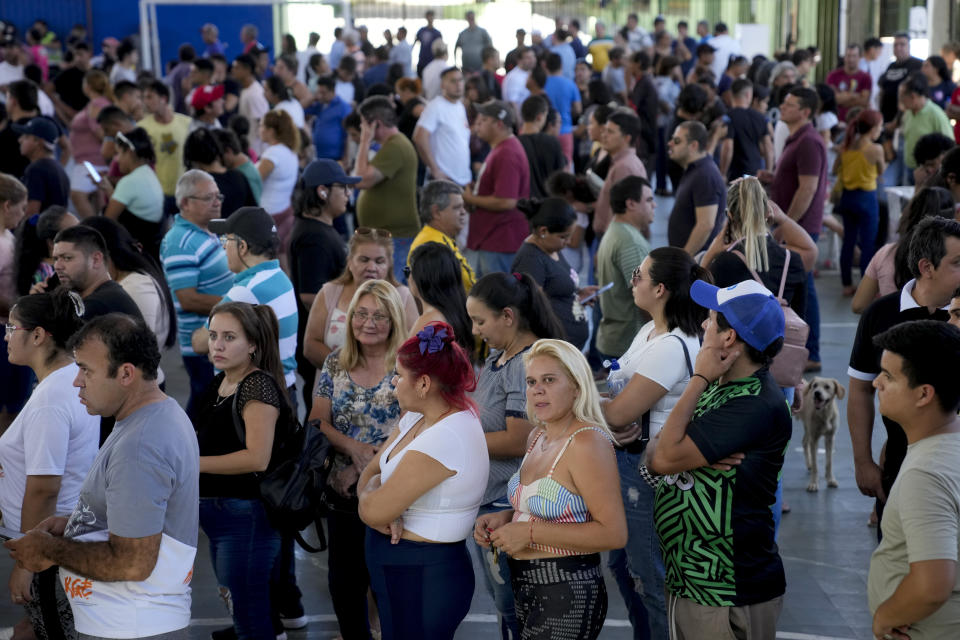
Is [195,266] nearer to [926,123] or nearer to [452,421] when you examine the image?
[452,421]

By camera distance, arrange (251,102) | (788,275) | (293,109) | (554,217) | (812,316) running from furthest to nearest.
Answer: (251,102) → (293,109) → (812,316) → (554,217) → (788,275)

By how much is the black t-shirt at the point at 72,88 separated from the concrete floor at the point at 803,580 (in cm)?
921

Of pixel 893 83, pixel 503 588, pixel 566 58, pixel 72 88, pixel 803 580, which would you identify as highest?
pixel 566 58

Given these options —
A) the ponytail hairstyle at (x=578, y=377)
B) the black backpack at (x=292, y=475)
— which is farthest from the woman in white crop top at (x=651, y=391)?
the black backpack at (x=292, y=475)

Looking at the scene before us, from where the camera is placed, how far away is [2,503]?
145 inches

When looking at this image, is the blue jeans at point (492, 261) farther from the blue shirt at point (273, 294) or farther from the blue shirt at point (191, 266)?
the blue shirt at point (273, 294)

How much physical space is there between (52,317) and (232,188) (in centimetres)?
362

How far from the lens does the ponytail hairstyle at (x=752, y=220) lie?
498 centimetres

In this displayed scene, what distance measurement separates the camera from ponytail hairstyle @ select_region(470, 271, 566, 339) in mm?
3678

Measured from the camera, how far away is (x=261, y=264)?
4680mm

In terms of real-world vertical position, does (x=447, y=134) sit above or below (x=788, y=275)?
above

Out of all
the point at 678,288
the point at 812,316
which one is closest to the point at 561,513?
the point at 678,288

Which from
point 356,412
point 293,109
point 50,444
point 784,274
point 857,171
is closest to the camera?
point 50,444

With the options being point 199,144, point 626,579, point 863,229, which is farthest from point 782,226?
point 863,229
